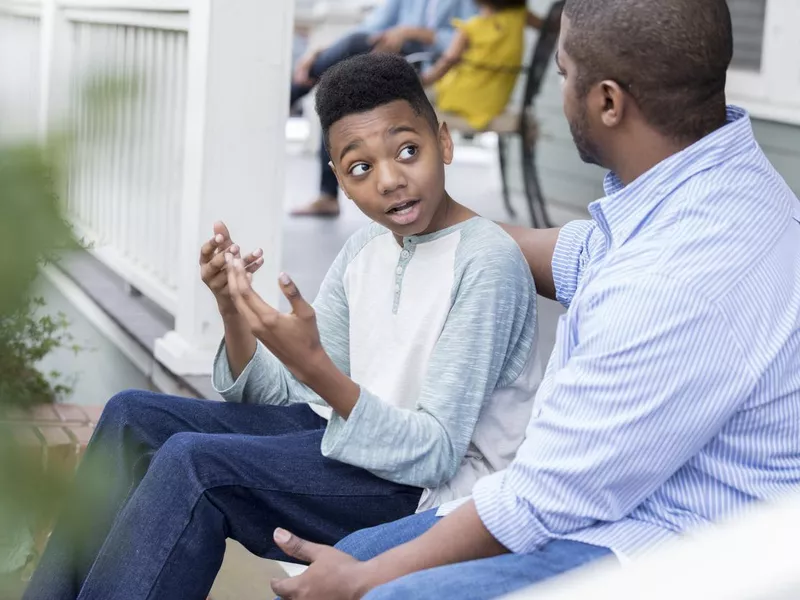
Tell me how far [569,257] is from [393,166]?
341mm

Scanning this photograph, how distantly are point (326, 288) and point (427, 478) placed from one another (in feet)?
1.57

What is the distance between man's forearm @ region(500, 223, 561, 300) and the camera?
2074mm

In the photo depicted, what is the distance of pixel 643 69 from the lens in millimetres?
1432

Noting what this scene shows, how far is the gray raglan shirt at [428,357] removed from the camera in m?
1.81

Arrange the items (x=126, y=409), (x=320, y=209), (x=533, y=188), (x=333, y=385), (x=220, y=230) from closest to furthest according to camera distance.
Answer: (x=333, y=385), (x=220, y=230), (x=126, y=409), (x=533, y=188), (x=320, y=209)

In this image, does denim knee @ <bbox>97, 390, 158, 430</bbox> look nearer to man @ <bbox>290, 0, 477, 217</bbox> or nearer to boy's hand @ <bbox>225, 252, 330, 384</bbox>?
boy's hand @ <bbox>225, 252, 330, 384</bbox>

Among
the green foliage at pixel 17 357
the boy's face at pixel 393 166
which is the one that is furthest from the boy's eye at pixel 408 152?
the green foliage at pixel 17 357

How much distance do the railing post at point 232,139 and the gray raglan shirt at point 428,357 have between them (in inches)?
56.8

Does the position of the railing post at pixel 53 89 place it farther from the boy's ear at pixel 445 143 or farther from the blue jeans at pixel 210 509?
the boy's ear at pixel 445 143

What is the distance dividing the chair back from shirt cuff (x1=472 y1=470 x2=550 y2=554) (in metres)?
4.79

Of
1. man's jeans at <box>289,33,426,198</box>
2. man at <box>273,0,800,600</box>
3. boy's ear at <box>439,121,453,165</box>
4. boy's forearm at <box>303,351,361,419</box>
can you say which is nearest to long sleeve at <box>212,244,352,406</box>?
boy's ear at <box>439,121,453,165</box>

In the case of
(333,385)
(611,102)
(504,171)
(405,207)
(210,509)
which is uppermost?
(611,102)

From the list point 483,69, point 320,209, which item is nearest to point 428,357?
point 483,69

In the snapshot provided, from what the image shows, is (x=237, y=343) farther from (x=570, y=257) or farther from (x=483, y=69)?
(x=483, y=69)
